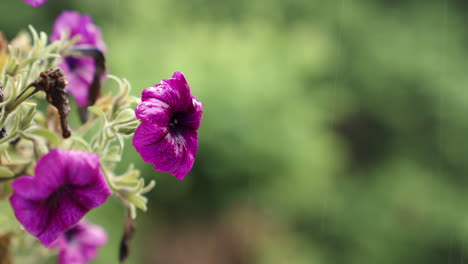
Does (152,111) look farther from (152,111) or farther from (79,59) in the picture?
(79,59)

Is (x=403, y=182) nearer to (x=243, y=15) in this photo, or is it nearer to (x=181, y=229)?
(x=243, y=15)

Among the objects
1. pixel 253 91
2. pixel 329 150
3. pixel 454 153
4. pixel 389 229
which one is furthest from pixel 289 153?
pixel 454 153

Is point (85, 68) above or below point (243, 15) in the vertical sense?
above

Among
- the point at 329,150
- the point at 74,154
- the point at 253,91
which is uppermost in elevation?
the point at 74,154

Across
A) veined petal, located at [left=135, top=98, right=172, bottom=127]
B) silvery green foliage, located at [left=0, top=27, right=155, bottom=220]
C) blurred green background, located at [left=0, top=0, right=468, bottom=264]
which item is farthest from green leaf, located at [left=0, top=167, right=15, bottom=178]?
blurred green background, located at [left=0, top=0, right=468, bottom=264]

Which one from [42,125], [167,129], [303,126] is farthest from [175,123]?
[303,126]
